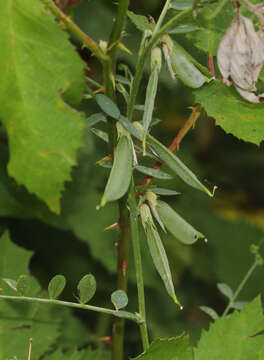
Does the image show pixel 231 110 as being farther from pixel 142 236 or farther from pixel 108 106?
pixel 142 236

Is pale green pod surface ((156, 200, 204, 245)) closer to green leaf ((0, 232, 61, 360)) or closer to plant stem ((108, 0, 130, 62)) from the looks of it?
plant stem ((108, 0, 130, 62))

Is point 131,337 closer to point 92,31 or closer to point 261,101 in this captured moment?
point 92,31

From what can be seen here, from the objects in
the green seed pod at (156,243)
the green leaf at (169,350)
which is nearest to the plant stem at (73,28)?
the green seed pod at (156,243)

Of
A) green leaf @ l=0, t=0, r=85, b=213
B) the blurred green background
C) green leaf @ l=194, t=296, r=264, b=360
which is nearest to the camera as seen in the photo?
green leaf @ l=0, t=0, r=85, b=213

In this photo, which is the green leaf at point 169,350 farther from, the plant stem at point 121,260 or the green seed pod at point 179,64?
the green seed pod at point 179,64

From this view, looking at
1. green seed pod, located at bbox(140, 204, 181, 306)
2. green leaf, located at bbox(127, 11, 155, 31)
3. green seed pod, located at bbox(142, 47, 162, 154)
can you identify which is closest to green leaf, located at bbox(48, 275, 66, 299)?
green seed pod, located at bbox(140, 204, 181, 306)

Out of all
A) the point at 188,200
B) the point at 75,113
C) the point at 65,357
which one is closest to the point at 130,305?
the point at 188,200

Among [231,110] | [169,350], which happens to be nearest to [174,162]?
[231,110]
